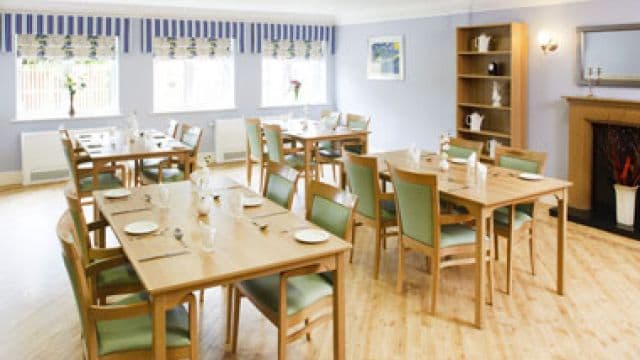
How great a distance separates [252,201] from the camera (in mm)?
3518

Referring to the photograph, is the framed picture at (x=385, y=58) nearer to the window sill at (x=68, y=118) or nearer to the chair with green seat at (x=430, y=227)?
the window sill at (x=68, y=118)

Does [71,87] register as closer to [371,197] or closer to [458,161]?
[371,197]

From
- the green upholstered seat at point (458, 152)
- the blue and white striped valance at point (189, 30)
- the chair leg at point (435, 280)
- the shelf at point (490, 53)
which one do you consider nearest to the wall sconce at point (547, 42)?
the shelf at point (490, 53)

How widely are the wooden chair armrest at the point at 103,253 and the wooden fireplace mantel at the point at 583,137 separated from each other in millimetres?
4719

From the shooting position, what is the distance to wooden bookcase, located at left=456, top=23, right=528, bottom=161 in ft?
21.1

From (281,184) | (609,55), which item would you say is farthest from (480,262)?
(609,55)

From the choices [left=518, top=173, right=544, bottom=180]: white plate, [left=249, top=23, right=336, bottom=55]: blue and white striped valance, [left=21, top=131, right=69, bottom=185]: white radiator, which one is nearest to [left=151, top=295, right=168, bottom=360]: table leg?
[left=518, top=173, right=544, bottom=180]: white plate

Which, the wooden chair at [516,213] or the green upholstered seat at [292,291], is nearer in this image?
the green upholstered seat at [292,291]

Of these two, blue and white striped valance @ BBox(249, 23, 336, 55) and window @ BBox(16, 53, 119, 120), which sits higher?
blue and white striped valance @ BBox(249, 23, 336, 55)

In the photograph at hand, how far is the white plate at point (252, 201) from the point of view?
11.3 ft

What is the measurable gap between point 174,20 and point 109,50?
108 centimetres

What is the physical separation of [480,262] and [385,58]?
5.91 m

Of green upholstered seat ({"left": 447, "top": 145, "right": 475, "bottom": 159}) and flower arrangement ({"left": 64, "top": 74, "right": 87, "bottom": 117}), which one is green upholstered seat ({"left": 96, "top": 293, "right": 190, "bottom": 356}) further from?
flower arrangement ({"left": 64, "top": 74, "right": 87, "bottom": 117})

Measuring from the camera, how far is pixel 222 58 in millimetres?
9141
